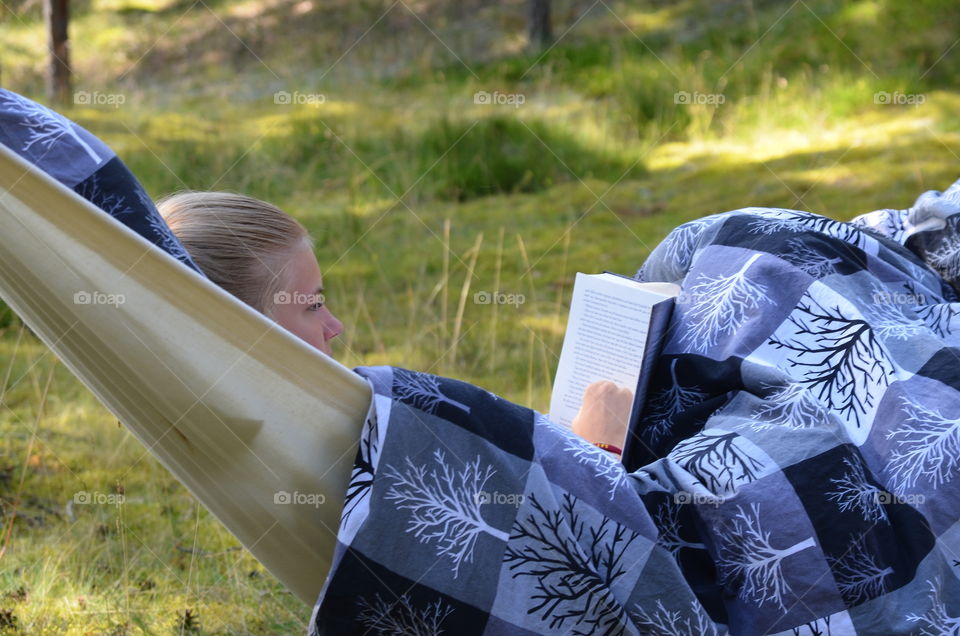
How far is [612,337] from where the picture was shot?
1.70m

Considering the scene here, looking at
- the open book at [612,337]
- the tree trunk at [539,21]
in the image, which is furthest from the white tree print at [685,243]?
the tree trunk at [539,21]

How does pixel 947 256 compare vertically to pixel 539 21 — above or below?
above

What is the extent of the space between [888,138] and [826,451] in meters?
3.44

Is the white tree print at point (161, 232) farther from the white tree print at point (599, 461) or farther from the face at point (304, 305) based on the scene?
the white tree print at point (599, 461)

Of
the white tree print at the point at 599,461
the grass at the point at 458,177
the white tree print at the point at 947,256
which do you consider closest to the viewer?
the white tree print at the point at 599,461

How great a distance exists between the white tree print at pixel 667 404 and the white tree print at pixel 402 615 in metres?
0.56

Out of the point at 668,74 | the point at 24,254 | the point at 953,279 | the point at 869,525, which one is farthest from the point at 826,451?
the point at 668,74

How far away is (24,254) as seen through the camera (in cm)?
122

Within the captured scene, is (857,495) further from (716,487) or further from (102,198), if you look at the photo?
(102,198)

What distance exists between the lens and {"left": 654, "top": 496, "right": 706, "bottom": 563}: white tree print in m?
1.32

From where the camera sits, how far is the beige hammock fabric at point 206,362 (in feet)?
3.91

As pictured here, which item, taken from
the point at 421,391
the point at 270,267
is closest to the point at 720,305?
the point at 421,391

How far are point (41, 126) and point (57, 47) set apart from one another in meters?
5.10

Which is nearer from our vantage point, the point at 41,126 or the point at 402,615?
the point at 402,615
